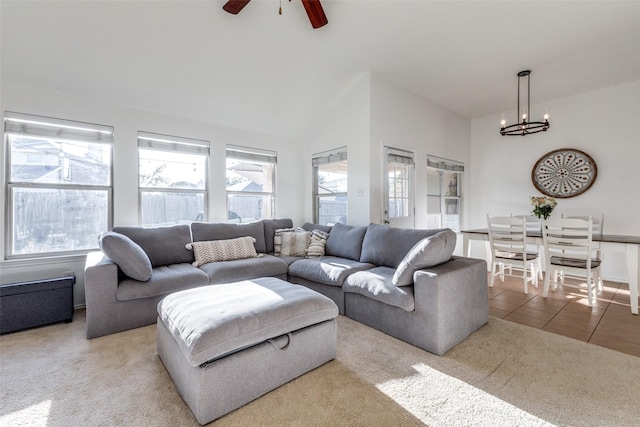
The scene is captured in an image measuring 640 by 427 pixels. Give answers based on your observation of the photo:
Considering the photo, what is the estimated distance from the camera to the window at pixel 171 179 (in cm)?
352

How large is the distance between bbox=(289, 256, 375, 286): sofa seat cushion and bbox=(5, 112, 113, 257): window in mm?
2310

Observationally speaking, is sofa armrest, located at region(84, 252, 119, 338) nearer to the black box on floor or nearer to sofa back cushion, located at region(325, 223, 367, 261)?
the black box on floor

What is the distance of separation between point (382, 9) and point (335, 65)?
934mm

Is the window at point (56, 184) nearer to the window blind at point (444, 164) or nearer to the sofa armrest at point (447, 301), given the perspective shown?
the sofa armrest at point (447, 301)

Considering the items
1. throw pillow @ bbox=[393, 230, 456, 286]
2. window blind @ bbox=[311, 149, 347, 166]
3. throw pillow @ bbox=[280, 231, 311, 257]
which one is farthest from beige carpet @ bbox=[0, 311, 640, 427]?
window blind @ bbox=[311, 149, 347, 166]

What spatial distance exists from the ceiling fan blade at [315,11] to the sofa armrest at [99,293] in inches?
105

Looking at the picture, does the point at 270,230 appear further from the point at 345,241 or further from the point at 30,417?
the point at 30,417

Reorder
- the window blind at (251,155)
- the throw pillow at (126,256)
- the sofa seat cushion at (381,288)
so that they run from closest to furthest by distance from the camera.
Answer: the sofa seat cushion at (381,288) → the throw pillow at (126,256) → the window blind at (251,155)

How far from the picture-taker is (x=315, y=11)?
7.28 feet

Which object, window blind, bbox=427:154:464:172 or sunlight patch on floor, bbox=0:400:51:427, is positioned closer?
sunlight patch on floor, bbox=0:400:51:427

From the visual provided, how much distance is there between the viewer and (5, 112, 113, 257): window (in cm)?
282

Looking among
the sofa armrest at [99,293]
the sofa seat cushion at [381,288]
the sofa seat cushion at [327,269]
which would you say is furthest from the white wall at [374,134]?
the sofa armrest at [99,293]

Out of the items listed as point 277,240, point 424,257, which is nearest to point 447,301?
point 424,257

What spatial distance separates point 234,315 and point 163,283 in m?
1.44
